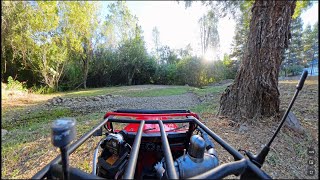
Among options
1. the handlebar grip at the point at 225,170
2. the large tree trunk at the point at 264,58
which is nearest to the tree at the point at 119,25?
the large tree trunk at the point at 264,58

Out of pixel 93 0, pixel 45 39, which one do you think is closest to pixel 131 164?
pixel 45 39

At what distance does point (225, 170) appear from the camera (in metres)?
0.78

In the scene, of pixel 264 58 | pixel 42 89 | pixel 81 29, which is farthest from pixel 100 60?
pixel 264 58

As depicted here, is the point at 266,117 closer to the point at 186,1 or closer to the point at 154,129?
the point at 154,129

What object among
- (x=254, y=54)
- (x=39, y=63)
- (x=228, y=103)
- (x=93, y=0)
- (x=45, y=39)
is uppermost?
(x=93, y=0)

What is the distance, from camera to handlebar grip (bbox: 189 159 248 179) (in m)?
0.70

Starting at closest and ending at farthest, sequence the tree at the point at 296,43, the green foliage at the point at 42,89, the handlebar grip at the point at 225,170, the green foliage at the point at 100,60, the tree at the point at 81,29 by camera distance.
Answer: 1. the handlebar grip at the point at 225,170
2. the tree at the point at 296,43
3. the tree at the point at 81,29
4. the green foliage at the point at 100,60
5. the green foliage at the point at 42,89

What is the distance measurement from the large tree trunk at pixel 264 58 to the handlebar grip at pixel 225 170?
224 cm

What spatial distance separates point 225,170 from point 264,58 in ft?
8.12

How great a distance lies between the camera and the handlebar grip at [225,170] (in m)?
0.70

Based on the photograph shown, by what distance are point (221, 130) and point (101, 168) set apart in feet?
6.23

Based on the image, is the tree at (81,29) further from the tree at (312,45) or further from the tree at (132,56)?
the tree at (312,45)

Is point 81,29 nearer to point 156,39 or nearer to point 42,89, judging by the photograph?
point 42,89

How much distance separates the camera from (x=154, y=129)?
1.67m
